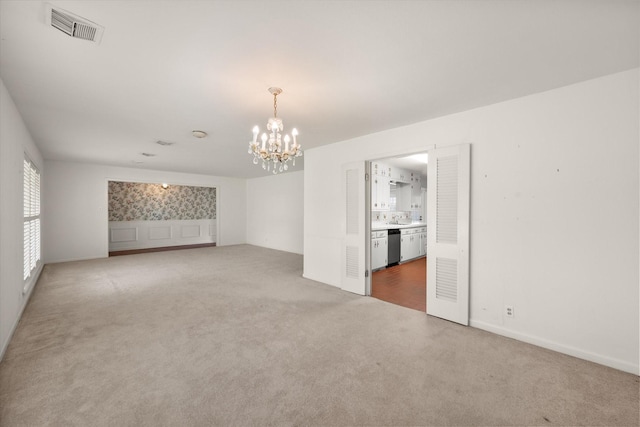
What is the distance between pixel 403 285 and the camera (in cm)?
470

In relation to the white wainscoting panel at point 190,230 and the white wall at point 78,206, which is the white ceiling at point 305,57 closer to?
the white wall at point 78,206

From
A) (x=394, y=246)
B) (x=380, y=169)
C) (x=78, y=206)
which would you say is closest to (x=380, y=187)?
(x=380, y=169)

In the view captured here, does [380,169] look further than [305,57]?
Yes

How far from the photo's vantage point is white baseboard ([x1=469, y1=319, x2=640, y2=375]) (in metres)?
2.22

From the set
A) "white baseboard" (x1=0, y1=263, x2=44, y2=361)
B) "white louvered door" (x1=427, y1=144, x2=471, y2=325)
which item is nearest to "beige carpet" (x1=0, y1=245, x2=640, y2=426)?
"white baseboard" (x1=0, y1=263, x2=44, y2=361)

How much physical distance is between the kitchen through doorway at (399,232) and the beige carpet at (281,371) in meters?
0.90

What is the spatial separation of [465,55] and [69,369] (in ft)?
13.6

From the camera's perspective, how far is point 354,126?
3.72 meters

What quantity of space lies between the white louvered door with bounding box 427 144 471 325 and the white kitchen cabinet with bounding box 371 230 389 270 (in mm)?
2153

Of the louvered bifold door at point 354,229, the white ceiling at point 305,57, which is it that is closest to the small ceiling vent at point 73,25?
the white ceiling at point 305,57

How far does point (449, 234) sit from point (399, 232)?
10.3ft

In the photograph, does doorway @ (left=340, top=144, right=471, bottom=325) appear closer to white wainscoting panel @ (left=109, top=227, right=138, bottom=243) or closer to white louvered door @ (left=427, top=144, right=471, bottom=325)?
white louvered door @ (left=427, top=144, right=471, bottom=325)

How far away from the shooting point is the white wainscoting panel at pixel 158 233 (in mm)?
8773

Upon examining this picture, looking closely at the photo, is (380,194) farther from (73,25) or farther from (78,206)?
(78,206)
